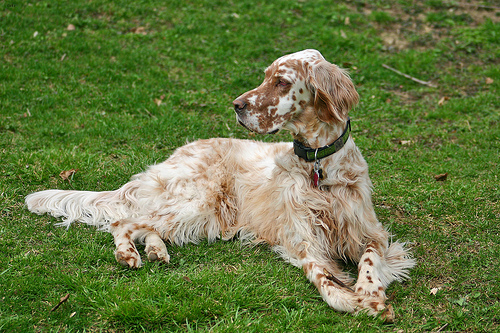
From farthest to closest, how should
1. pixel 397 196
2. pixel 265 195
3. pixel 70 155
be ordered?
pixel 70 155
pixel 397 196
pixel 265 195

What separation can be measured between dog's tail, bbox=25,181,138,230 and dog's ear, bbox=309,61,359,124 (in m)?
1.97

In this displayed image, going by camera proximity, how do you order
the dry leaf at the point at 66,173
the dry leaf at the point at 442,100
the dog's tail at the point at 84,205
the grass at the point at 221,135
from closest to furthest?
the grass at the point at 221,135 < the dog's tail at the point at 84,205 < the dry leaf at the point at 66,173 < the dry leaf at the point at 442,100

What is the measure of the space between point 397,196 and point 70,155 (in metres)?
3.53

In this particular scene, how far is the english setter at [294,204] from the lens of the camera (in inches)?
146

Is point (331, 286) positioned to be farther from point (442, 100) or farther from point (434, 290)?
point (442, 100)

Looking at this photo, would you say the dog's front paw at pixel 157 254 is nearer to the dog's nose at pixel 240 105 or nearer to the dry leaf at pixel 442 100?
the dog's nose at pixel 240 105

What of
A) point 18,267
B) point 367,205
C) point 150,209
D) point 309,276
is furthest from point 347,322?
point 18,267

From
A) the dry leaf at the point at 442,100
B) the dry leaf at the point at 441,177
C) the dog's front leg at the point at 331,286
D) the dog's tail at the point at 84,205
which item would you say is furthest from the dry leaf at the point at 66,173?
the dry leaf at the point at 442,100

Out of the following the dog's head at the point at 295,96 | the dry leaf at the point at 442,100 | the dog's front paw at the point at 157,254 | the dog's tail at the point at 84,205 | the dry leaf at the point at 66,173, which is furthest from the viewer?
the dry leaf at the point at 442,100

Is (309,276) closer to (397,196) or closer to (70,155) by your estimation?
(397,196)

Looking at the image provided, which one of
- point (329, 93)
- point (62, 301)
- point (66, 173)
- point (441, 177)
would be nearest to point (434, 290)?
point (329, 93)

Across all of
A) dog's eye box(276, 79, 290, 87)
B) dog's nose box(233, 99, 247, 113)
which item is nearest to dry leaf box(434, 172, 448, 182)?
dog's eye box(276, 79, 290, 87)

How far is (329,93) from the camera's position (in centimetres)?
368

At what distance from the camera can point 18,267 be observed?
3.73 meters
